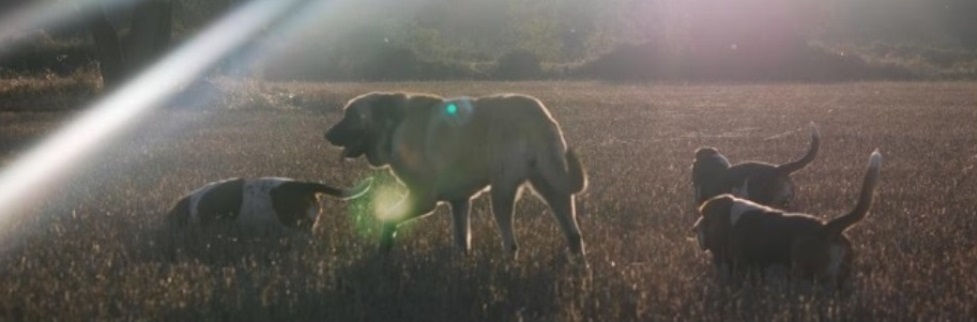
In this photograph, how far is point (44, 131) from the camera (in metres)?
23.6

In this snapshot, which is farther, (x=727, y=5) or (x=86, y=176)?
(x=727, y=5)

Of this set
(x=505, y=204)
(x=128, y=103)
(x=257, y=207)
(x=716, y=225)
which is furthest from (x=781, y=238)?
(x=128, y=103)

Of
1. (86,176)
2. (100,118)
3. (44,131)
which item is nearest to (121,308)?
(86,176)

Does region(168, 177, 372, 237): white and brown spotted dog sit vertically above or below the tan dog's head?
above

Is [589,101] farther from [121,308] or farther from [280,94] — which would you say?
[121,308]

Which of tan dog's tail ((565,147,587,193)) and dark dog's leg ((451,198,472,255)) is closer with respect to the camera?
tan dog's tail ((565,147,587,193))

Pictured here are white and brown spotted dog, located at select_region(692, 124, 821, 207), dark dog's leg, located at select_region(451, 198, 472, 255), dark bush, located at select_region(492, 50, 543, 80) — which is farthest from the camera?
dark bush, located at select_region(492, 50, 543, 80)

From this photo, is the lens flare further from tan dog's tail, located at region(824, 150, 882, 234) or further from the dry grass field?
tan dog's tail, located at region(824, 150, 882, 234)

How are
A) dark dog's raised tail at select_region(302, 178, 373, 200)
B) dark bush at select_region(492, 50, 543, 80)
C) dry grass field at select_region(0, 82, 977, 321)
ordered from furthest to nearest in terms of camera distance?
dark bush at select_region(492, 50, 543, 80)
dark dog's raised tail at select_region(302, 178, 373, 200)
dry grass field at select_region(0, 82, 977, 321)

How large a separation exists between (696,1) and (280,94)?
145 feet

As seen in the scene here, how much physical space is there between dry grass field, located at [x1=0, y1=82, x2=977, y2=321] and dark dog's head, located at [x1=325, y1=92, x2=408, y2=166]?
2.21 ft

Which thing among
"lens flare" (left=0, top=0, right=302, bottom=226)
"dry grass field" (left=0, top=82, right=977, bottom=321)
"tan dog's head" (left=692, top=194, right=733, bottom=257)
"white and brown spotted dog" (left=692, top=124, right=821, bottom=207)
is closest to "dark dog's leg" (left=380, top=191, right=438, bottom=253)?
"dry grass field" (left=0, top=82, right=977, bottom=321)

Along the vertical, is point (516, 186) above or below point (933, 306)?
above

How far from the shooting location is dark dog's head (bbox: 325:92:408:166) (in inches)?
349
